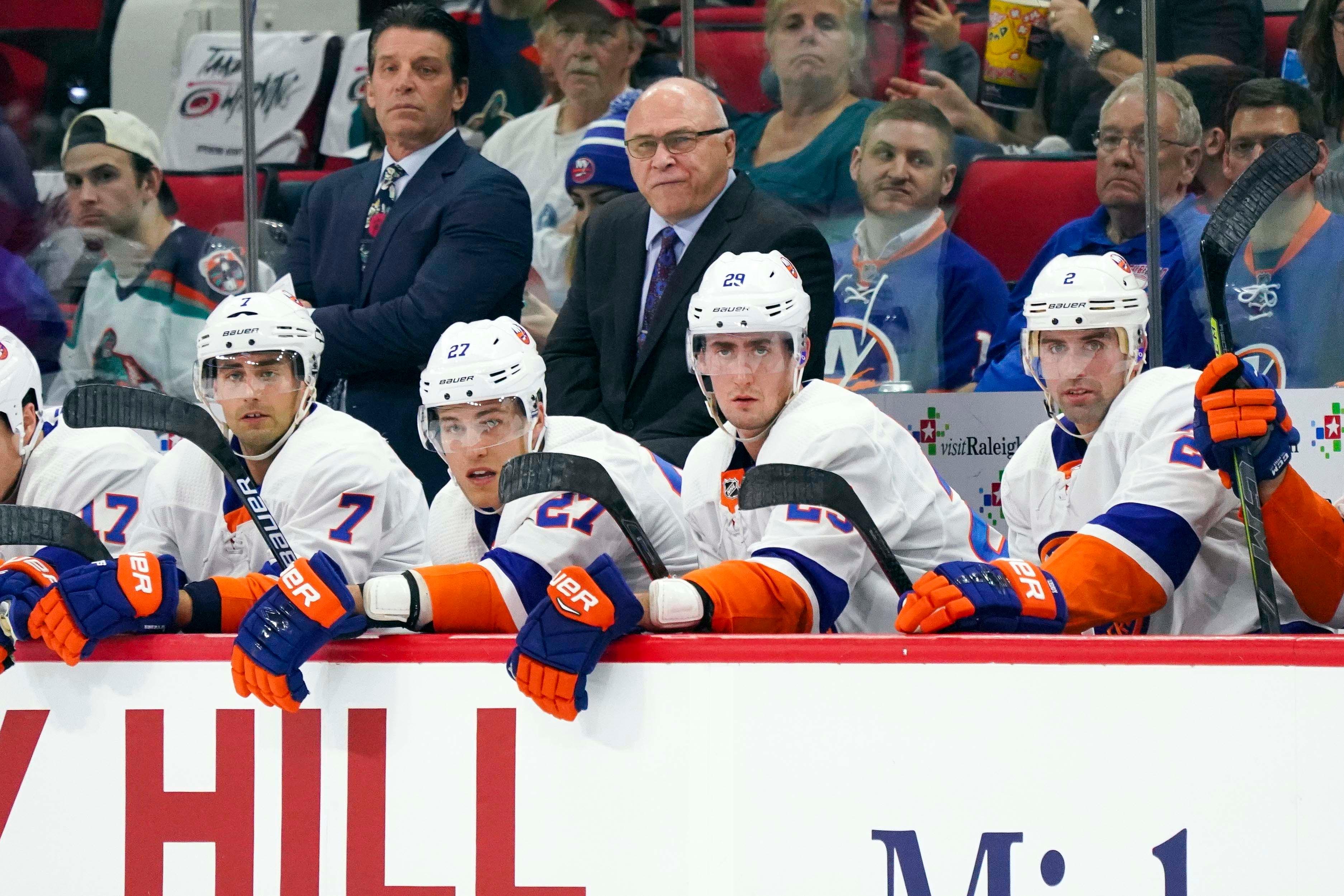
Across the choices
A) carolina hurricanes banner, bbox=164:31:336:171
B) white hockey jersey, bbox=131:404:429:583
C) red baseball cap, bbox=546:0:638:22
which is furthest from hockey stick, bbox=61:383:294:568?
red baseball cap, bbox=546:0:638:22

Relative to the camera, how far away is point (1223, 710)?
213 cm

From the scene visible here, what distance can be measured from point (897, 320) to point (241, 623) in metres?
2.14

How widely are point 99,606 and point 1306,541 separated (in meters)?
1.83

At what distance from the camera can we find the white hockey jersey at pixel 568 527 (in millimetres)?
2750

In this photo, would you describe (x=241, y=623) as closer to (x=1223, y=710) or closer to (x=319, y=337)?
(x=319, y=337)

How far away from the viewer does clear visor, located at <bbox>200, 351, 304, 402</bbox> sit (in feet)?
10.5

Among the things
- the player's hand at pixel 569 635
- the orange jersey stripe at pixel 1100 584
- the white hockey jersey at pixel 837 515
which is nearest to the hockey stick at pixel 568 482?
the white hockey jersey at pixel 837 515

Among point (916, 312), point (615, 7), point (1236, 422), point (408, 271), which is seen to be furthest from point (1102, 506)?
point (615, 7)

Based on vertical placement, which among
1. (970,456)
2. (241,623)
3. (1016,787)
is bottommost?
(1016,787)

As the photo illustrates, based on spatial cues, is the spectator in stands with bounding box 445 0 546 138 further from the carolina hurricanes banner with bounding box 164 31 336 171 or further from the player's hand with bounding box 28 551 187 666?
the player's hand with bounding box 28 551 187 666

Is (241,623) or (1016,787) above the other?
(241,623)

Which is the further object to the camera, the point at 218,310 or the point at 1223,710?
the point at 218,310

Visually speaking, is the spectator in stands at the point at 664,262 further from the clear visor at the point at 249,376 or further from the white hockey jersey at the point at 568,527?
the clear visor at the point at 249,376

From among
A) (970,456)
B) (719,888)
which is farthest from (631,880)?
(970,456)
